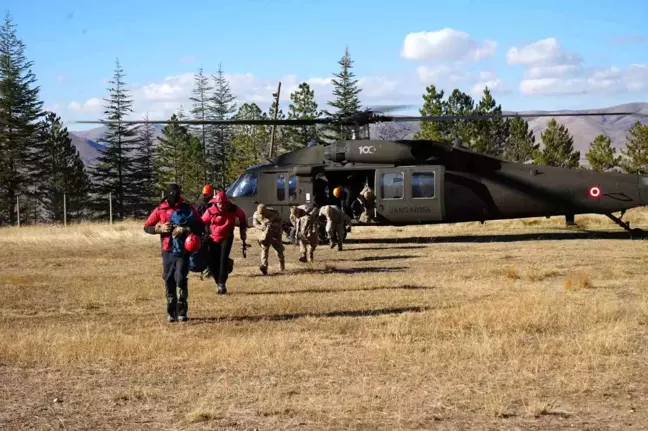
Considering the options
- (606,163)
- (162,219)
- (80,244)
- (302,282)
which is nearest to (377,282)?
(302,282)

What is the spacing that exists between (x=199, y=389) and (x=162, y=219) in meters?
4.45

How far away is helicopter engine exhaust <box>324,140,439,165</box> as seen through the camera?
23609 millimetres

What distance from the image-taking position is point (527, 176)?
23.3m

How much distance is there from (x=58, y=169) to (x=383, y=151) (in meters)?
52.1

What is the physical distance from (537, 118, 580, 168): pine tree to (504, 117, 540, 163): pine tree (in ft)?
7.45

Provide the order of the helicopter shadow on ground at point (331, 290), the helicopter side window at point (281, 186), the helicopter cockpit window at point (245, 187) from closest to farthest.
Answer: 1. the helicopter shadow on ground at point (331, 290)
2. the helicopter side window at point (281, 186)
3. the helicopter cockpit window at point (245, 187)

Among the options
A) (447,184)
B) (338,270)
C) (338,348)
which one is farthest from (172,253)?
(447,184)

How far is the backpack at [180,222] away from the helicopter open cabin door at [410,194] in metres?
12.5

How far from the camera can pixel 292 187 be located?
24.3 m

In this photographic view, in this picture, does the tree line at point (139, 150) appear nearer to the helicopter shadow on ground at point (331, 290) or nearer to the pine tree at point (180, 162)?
the pine tree at point (180, 162)

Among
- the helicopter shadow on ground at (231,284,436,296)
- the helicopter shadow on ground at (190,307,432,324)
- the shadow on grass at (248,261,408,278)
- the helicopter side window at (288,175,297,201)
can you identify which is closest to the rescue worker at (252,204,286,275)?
the shadow on grass at (248,261,408,278)

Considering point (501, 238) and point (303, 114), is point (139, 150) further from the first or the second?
point (501, 238)

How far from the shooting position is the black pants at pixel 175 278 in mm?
11688

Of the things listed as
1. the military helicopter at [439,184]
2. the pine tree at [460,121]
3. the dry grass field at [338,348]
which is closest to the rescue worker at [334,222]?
the military helicopter at [439,184]
